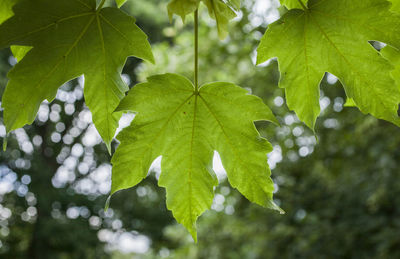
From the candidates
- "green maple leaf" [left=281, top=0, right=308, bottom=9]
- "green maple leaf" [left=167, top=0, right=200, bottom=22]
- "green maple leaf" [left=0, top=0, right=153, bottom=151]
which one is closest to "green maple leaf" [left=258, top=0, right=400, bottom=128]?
"green maple leaf" [left=281, top=0, right=308, bottom=9]

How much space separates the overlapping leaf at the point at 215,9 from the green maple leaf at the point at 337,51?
10cm

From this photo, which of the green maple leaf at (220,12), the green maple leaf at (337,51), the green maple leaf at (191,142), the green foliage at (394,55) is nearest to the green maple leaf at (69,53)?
the green maple leaf at (191,142)

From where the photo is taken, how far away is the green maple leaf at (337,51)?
32.5 inches

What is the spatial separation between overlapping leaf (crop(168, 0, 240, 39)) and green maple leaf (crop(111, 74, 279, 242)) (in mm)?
153

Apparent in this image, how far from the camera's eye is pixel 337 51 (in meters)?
0.87

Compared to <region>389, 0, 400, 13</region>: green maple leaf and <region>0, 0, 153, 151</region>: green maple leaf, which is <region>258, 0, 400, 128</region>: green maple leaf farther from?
<region>0, 0, 153, 151</region>: green maple leaf

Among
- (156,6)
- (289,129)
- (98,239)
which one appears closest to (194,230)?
(289,129)

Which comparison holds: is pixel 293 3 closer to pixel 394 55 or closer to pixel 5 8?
pixel 394 55

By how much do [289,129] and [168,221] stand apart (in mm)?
7687

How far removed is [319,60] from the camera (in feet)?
2.94

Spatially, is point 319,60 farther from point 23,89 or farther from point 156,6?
point 156,6

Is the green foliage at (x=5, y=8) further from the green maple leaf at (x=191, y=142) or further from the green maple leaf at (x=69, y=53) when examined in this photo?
the green maple leaf at (x=191, y=142)

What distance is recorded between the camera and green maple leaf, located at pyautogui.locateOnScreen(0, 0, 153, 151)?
78 cm

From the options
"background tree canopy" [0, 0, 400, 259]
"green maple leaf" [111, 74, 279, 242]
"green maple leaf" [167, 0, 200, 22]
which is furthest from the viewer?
"background tree canopy" [0, 0, 400, 259]
